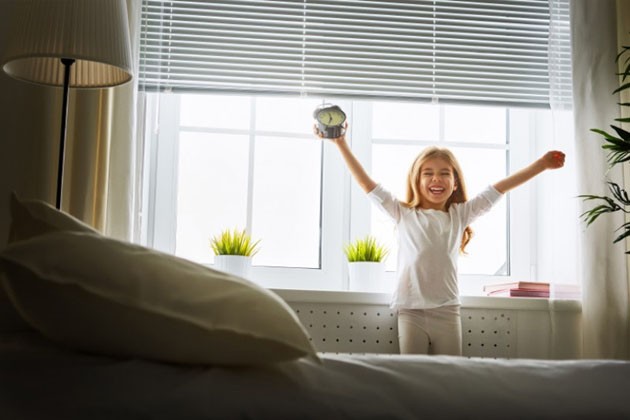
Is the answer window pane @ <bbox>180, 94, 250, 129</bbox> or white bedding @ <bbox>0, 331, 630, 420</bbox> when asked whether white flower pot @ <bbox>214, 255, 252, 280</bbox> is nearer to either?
window pane @ <bbox>180, 94, 250, 129</bbox>

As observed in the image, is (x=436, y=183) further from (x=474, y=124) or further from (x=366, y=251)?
(x=474, y=124)

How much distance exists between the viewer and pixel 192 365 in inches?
33.4

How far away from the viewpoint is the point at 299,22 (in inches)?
120

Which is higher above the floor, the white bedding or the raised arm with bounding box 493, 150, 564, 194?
the raised arm with bounding box 493, 150, 564, 194

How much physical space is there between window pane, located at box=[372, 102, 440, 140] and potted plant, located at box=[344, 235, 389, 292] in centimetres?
49

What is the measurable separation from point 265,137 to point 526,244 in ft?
3.66

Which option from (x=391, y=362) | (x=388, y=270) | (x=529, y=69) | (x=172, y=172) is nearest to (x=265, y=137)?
(x=172, y=172)

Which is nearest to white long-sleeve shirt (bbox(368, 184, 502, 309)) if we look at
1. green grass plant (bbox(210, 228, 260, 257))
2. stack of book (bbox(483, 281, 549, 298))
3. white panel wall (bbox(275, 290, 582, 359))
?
white panel wall (bbox(275, 290, 582, 359))

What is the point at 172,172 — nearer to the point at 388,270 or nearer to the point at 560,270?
the point at 388,270

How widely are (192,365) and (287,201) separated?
2388mm

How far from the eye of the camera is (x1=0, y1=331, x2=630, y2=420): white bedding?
79 cm

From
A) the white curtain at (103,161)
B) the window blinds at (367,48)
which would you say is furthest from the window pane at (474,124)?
the white curtain at (103,161)

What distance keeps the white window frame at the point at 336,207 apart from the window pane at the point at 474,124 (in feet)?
0.14

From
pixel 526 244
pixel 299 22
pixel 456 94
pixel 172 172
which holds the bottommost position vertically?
pixel 526 244
